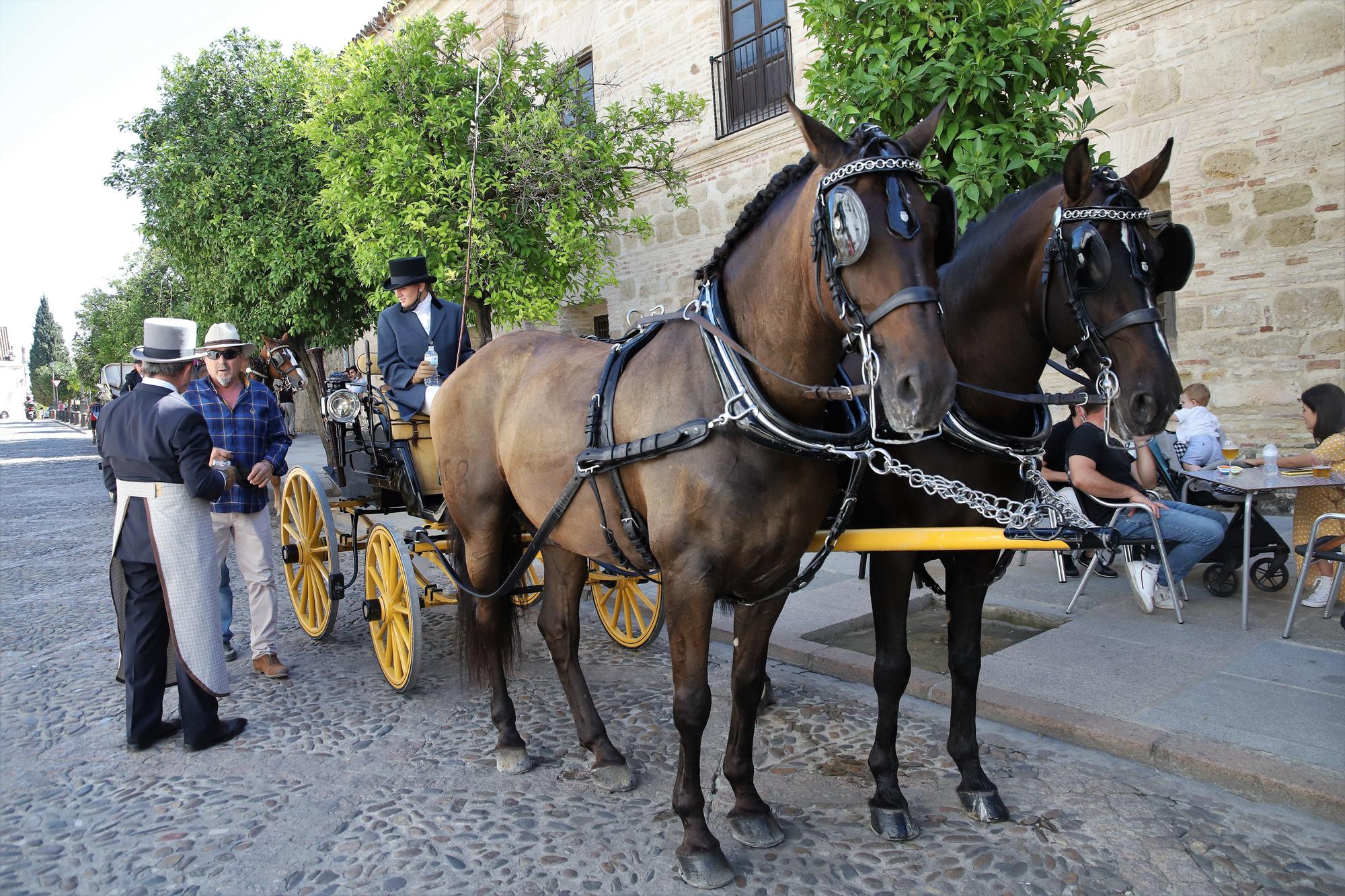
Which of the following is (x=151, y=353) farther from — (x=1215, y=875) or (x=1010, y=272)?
(x=1215, y=875)

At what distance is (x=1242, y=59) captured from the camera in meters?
6.89

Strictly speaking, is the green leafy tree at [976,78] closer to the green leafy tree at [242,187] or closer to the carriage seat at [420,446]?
the carriage seat at [420,446]

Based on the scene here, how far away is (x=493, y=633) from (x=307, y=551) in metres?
2.20

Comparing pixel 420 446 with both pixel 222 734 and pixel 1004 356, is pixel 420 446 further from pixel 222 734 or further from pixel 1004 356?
pixel 1004 356

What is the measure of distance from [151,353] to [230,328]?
1216 millimetres

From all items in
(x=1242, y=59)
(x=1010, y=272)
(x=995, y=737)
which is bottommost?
(x=995, y=737)

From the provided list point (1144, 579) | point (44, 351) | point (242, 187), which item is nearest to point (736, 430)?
point (1144, 579)

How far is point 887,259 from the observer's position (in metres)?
2.07

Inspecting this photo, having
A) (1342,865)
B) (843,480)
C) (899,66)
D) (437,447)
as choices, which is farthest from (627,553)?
(899,66)

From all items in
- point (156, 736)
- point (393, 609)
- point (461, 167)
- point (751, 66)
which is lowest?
point (156, 736)

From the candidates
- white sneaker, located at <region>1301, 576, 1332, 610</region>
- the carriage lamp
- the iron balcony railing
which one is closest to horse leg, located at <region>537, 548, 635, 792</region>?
the carriage lamp

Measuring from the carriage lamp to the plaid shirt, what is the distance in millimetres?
330

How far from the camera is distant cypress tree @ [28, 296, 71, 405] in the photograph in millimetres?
92312

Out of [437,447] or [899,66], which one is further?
[899,66]
